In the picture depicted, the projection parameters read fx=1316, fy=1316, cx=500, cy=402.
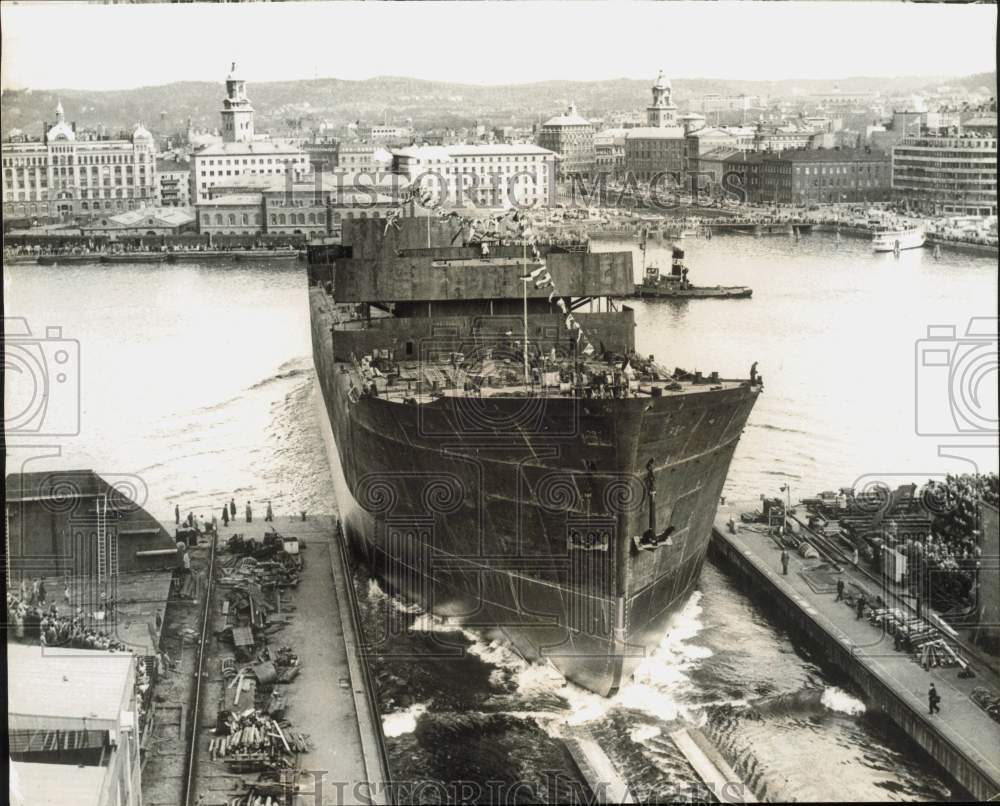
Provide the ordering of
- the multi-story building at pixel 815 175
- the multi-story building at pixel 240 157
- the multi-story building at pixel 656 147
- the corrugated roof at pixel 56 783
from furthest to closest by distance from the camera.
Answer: the multi-story building at pixel 815 175, the multi-story building at pixel 240 157, the multi-story building at pixel 656 147, the corrugated roof at pixel 56 783

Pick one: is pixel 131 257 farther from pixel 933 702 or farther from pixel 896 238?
pixel 933 702

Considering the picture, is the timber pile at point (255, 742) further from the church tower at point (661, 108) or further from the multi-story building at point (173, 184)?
the multi-story building at point (173, 184)

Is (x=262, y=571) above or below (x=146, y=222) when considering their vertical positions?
below

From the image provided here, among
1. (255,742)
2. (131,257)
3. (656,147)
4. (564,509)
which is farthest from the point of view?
(131,257)

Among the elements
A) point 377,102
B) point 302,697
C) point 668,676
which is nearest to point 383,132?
point 377,102

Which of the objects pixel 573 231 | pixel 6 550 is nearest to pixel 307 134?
pixel 573 231

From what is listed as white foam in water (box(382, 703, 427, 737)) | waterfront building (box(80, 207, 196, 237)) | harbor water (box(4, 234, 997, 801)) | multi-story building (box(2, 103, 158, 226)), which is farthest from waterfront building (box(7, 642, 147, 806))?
waterfront building (box(80, 207, 196, 237))

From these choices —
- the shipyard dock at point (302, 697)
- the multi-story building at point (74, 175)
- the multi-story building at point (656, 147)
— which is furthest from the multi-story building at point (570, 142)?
the shipyard dock at point (302, 697)

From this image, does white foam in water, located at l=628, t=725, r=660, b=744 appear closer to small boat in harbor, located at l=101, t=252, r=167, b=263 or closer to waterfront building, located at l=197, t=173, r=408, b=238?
waterfront building, located at l=197, t=173, r=408, b=238

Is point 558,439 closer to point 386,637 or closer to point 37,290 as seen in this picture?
point 386,637
